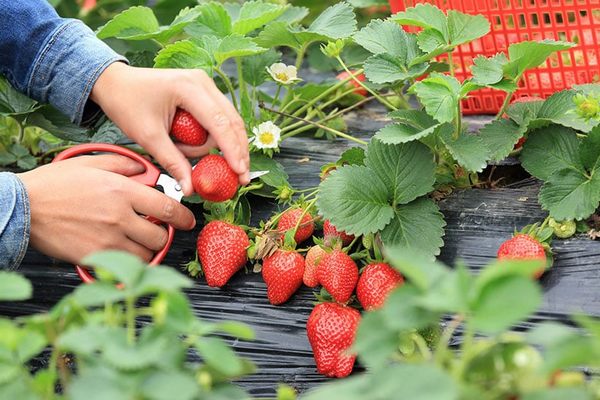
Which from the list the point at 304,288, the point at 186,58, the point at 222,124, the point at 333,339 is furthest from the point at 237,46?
the point at 333,339

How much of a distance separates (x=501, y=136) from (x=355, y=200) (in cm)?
28

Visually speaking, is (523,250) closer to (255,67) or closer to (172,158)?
(172,158)

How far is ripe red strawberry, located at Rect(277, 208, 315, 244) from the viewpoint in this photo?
1.42 m

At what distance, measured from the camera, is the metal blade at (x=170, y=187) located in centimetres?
141

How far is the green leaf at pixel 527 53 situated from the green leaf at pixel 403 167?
0.62 ft

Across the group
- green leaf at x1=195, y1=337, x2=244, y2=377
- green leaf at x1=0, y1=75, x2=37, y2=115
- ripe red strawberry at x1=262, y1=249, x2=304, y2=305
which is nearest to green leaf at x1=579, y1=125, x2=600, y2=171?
ripe red strawberry at x1=262, y1=249, x2=304, y2=305

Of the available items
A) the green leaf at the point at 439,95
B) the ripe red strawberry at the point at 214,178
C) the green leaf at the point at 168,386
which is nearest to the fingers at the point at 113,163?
the ripe red strawberry at the point at 214,178

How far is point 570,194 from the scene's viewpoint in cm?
132

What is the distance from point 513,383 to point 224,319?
821 mm

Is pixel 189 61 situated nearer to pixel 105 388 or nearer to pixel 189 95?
pixel 189 95

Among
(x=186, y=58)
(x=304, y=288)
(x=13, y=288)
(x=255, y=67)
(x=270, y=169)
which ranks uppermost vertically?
(x=13, y=288)

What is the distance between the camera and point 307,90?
1.76 metres

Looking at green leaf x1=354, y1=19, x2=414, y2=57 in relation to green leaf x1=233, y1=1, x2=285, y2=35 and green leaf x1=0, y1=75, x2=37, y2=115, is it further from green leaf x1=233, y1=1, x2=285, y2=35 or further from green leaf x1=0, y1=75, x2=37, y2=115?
green leaf x1=0, y1=75, x2=37, y2=115

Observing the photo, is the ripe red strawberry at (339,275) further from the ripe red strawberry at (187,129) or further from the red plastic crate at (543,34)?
the red plastic crate at (543,34)
